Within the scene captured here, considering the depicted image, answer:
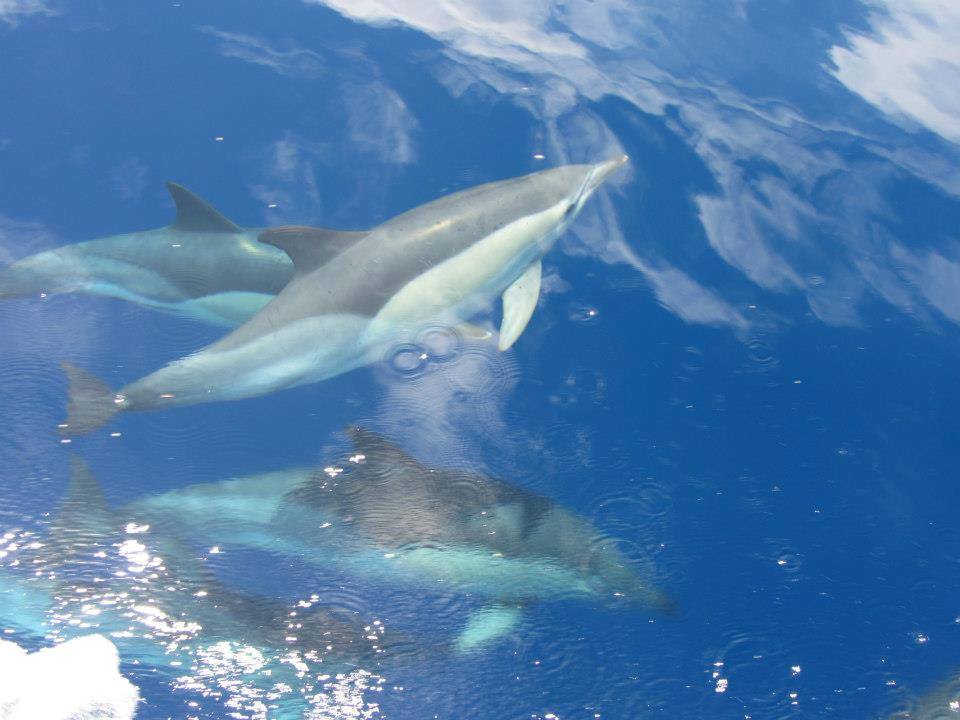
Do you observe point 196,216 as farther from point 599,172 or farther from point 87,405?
point 599,172

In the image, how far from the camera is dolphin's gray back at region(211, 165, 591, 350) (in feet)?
16.2

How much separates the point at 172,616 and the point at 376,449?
4.38 feet

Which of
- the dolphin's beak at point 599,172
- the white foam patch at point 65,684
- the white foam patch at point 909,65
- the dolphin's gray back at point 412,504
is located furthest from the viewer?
the white foam patch at point 909,65

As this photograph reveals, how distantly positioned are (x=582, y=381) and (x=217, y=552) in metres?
2.26

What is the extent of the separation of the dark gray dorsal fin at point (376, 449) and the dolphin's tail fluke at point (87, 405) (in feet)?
4.09

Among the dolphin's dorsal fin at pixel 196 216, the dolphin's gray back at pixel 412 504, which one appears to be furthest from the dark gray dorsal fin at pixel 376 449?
the dolphin's dorsal fin at pixel 196 216

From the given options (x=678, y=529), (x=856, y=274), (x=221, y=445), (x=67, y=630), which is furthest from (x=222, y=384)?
(x=856, y=274)

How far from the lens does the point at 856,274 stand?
256 inches

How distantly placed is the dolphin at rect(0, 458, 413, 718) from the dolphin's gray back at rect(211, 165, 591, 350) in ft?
3.98

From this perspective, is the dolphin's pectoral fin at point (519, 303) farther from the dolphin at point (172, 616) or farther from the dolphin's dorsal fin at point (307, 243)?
the dolphin at point (172, 616)

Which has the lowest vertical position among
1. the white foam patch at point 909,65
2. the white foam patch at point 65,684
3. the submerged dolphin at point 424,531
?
the white foam patch at point 65,684

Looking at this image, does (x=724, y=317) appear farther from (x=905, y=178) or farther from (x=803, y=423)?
(x=905, y=178)

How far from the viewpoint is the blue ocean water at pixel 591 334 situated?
420 cm

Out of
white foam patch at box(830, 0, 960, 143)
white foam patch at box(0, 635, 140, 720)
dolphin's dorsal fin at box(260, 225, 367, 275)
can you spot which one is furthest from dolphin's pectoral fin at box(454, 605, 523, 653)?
white foam patch at box(830, 0, 960, 143)
